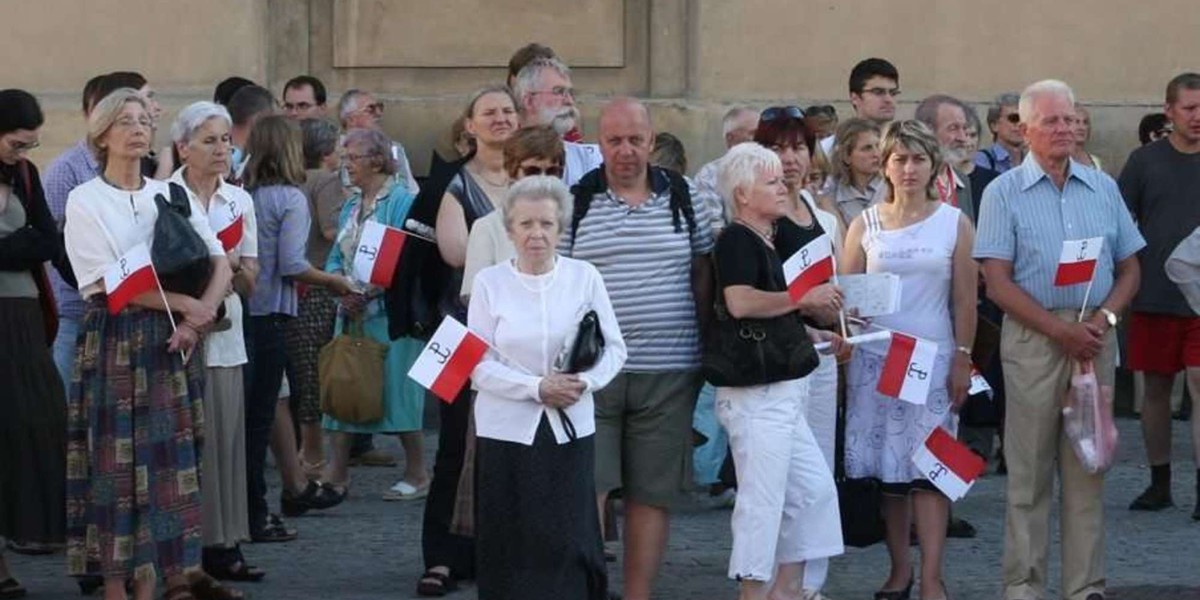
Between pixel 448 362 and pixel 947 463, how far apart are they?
6.97 ft

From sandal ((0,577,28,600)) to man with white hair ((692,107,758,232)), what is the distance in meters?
2.93

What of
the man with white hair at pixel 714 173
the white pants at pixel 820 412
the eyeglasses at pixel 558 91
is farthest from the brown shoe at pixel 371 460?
the white pants at pixel 820 412

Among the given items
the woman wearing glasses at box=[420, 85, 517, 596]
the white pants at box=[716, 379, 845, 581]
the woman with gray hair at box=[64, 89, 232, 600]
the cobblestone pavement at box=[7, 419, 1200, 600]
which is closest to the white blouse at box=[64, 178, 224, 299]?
the woman with gray hair at box=[64, 89, 232, 600]

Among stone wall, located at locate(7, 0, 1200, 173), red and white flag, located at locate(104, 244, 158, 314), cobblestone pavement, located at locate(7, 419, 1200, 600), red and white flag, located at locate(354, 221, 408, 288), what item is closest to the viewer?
red and white flag, located at locate(104, 244, 158, 314)

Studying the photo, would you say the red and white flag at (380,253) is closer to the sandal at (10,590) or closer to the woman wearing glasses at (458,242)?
the woman wearing glasses at (458,242)

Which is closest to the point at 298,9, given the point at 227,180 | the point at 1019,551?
the point at 227,180

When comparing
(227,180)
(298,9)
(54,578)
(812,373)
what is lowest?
(54,578)

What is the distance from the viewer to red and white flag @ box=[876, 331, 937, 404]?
9516 millimetres

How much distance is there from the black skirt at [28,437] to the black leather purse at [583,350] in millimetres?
2161

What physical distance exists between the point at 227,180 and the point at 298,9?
15.9ft

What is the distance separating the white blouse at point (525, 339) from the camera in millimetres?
8555

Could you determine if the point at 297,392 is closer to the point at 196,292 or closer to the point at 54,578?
the point at 54,578

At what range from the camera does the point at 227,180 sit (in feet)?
33.4

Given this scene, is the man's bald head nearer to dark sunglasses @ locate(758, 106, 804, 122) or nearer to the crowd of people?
the crowd of people
